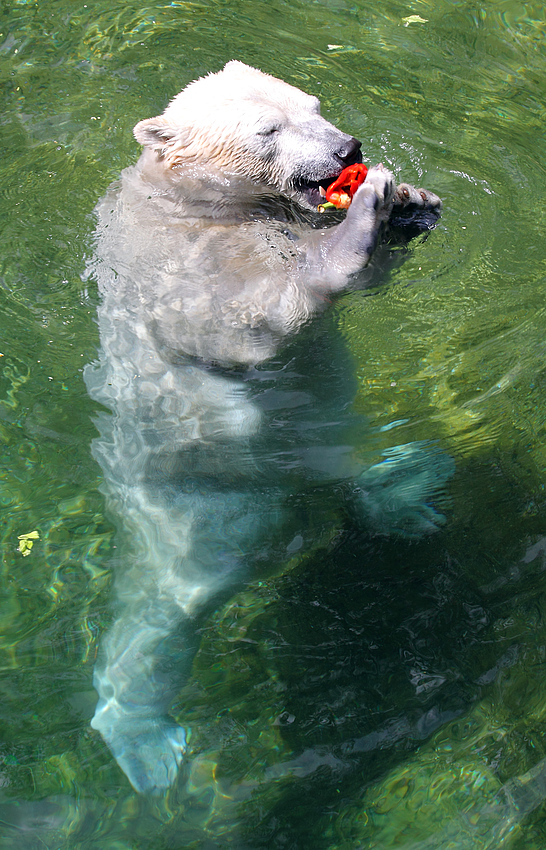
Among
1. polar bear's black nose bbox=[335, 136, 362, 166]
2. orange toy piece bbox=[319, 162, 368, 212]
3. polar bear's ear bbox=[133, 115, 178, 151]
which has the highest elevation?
polar bear's black nose bbox=[335, 136, 362, 166]

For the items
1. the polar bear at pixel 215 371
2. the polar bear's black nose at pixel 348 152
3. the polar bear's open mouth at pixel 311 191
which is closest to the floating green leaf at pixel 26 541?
the polar bear at pixel 215 371

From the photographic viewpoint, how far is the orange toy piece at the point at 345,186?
3283mm

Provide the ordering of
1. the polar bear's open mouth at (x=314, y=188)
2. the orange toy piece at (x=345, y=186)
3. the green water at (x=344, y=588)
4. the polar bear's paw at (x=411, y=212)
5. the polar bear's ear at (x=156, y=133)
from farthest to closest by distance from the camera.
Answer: the polar bear's ear at (x=156, y=133) → the polar bear's open mouth at (x=314, y=188) → the orange toy piece at (x=345, y=186) → the polar bear's paw at (x=411, y=212) → the green water at (x=344, y=588)

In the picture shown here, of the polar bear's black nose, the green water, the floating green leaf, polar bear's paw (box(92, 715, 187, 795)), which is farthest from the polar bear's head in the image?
polar bear's paw (box(92, 715, 187, 795))

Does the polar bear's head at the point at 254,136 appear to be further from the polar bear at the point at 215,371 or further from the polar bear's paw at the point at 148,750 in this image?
the polar bear's paw at the point at 148,750

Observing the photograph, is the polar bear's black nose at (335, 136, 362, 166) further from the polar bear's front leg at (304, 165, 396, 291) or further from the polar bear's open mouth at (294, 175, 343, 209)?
the polar bear's front leg at (304, 165, 396, 291)

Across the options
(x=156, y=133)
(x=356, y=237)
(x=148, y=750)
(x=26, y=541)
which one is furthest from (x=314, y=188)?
(x=148, y=750)

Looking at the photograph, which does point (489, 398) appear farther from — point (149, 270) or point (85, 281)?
point (85, 281)

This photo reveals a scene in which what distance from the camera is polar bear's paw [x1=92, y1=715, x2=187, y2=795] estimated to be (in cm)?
296

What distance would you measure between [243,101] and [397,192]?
3.10 ft

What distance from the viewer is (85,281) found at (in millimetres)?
3883

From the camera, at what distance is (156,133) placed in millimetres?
3570

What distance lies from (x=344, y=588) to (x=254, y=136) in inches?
86.4

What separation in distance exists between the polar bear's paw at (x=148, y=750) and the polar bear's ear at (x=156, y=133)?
2708 millimetres
